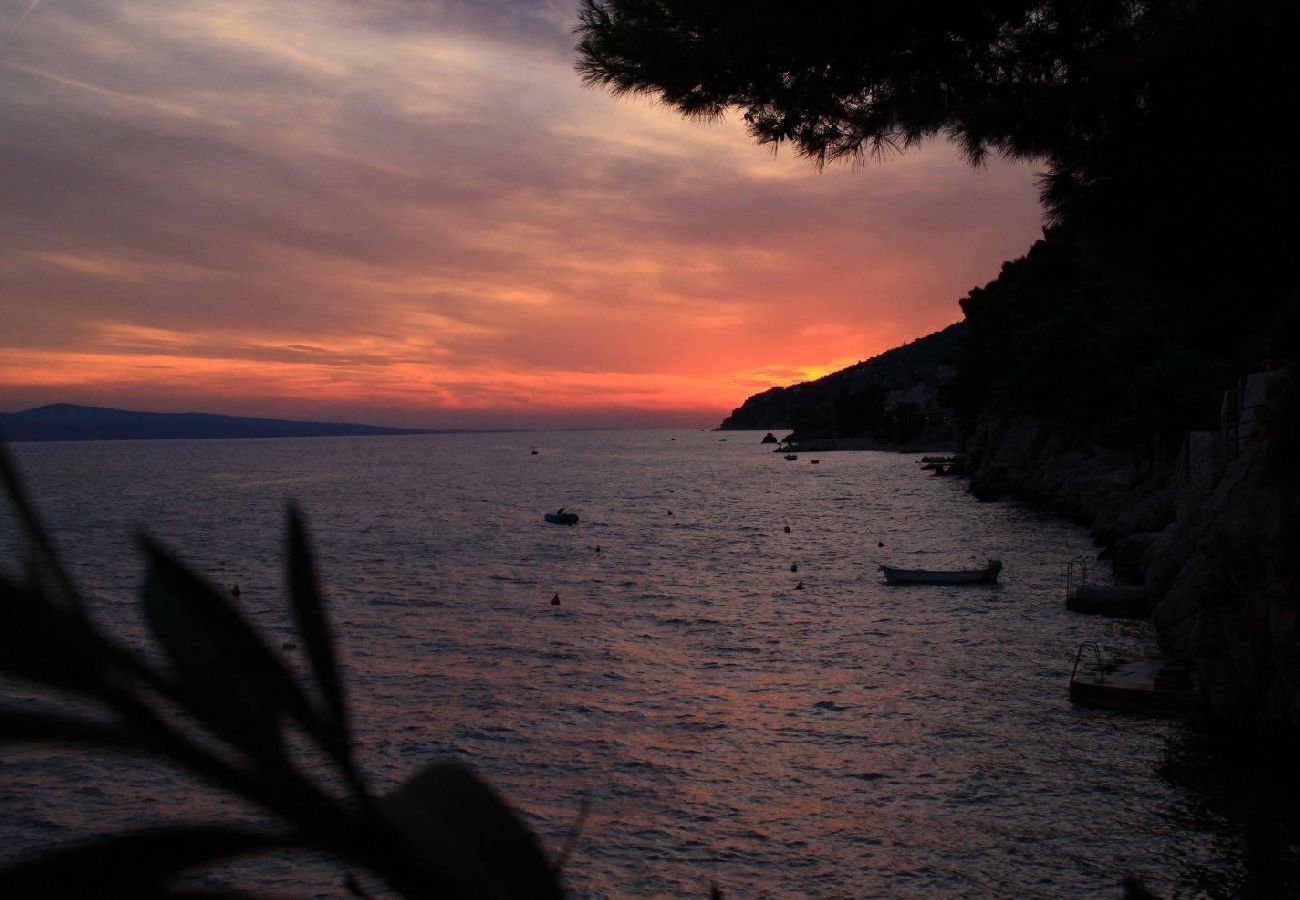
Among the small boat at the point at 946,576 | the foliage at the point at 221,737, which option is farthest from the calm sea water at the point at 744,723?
the small boat at the point at 946,576

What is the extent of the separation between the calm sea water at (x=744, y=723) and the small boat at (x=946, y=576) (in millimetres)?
1492

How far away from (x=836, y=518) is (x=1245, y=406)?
2385 inches

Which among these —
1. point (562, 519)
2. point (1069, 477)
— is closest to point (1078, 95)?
point (562, 519)

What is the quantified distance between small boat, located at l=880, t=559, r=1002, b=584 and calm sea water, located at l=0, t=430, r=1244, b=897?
4.90 feet

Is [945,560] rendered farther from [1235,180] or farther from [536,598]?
[1235,180]

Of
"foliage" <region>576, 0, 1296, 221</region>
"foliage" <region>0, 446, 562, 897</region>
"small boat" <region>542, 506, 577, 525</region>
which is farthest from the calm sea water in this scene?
"small boat" <region>542, 506, 577, 525</region>

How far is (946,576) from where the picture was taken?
4734 centimetres

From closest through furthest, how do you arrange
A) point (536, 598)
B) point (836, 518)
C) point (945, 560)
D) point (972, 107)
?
1. point (972, 107)
2. point (536, 598)
3. point (945, 560)
4. point (836, 518)

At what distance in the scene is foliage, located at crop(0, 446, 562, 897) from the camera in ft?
1.57

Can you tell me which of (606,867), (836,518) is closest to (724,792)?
(606,867)

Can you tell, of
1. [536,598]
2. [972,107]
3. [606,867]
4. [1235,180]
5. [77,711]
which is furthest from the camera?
[536,598]

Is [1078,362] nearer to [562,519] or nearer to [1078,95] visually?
[562,519]

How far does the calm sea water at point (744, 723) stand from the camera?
17891mm

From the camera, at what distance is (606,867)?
18.2 metres
